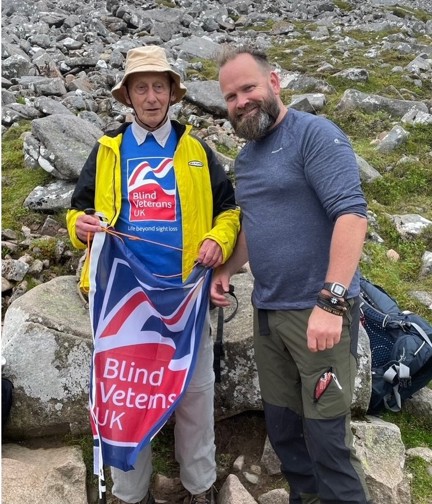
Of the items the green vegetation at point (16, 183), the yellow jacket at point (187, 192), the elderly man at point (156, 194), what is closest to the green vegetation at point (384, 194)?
the green vegetation at point (16, 183)

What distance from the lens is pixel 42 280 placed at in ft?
26.8

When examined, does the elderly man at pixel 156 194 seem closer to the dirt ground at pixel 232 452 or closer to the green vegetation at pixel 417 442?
the dirt ground at pixel 232 452

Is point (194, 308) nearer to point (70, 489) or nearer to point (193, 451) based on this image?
point (193, 451)

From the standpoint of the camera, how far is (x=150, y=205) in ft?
16.7

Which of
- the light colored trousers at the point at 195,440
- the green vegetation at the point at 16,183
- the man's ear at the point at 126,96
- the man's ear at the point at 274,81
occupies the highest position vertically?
the man's ear at the point at 274,81

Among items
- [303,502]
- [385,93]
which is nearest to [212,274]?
[303,502]

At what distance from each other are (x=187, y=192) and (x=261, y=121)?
1000mm

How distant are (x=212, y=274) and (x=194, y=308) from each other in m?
0.37

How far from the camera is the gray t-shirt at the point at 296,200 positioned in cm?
419

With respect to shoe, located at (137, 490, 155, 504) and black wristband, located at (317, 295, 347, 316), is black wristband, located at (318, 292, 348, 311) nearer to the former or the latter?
black wristband, located at (317, 295, 347, 316)

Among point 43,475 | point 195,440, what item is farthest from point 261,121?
point 43,475

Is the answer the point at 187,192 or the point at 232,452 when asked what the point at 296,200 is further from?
the point at 232,452

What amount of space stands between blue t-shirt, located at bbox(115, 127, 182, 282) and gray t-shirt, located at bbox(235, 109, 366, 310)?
75cm

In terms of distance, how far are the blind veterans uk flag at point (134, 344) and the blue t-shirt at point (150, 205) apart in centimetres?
18
